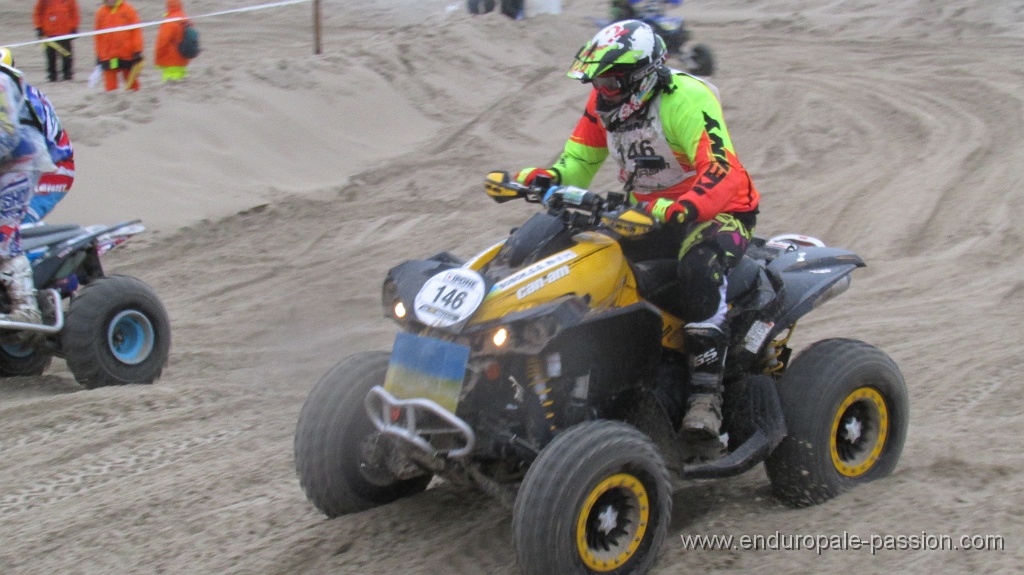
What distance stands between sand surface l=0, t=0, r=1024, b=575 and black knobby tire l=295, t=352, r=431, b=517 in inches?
7.4

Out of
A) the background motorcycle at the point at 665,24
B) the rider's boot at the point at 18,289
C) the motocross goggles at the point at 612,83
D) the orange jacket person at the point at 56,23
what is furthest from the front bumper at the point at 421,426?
the orange jacket person at the point at 56,23

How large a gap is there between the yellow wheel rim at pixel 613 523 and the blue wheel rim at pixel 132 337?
3990mm

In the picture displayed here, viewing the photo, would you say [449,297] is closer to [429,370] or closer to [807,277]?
[429,370]

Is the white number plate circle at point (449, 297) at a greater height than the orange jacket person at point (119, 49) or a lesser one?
greater

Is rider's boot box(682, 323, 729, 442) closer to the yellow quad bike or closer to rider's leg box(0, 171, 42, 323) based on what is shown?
the yellow quad bike

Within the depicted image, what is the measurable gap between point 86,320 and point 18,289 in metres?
0.42

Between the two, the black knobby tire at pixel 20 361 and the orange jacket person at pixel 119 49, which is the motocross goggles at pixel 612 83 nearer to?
the black knobby tire at pixel 20 361

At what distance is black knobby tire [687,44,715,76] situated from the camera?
1467cm

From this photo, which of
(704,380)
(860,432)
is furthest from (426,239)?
(704,380)

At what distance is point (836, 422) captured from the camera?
4.84 meters

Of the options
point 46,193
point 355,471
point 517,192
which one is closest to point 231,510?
point 355,471

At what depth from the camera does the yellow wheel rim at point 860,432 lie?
4914mm

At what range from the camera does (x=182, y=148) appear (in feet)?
38.1

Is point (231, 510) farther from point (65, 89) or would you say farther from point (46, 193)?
point (65, 89)
